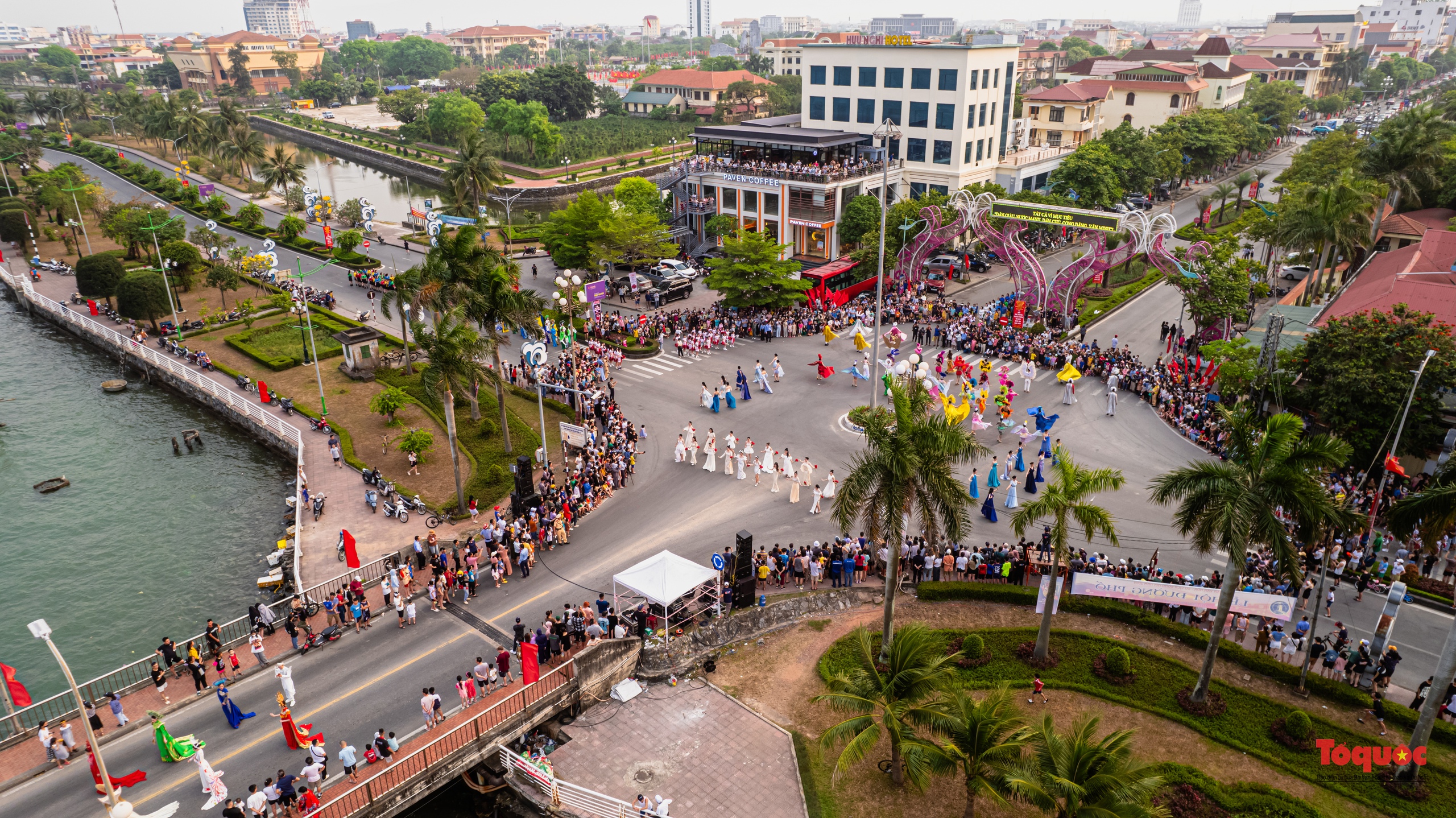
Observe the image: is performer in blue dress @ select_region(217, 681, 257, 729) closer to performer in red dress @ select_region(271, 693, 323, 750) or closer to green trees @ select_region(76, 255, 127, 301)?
performer in red dress @ select_region(271, 693, 323, 750)

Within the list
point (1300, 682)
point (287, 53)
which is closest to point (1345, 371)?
point (1300, 682)

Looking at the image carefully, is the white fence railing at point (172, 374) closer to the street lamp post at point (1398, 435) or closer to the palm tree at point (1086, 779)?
the palm tree at point (1086, 779)

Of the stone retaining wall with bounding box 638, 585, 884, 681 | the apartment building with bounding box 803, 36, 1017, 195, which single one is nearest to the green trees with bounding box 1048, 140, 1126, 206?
the apartment building with bounding box 803, 36, 1017, 195

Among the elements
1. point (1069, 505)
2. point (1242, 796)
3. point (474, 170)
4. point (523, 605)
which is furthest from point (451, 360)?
point (474, 170)

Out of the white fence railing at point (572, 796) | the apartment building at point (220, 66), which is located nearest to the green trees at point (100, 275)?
the white fence railing at point (572, 796)

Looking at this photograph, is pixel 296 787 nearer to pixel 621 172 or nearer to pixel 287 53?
pixel 621 172

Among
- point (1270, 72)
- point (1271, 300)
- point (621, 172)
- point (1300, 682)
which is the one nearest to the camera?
point (1300, 682)

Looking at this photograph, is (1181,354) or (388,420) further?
(1181,354)
